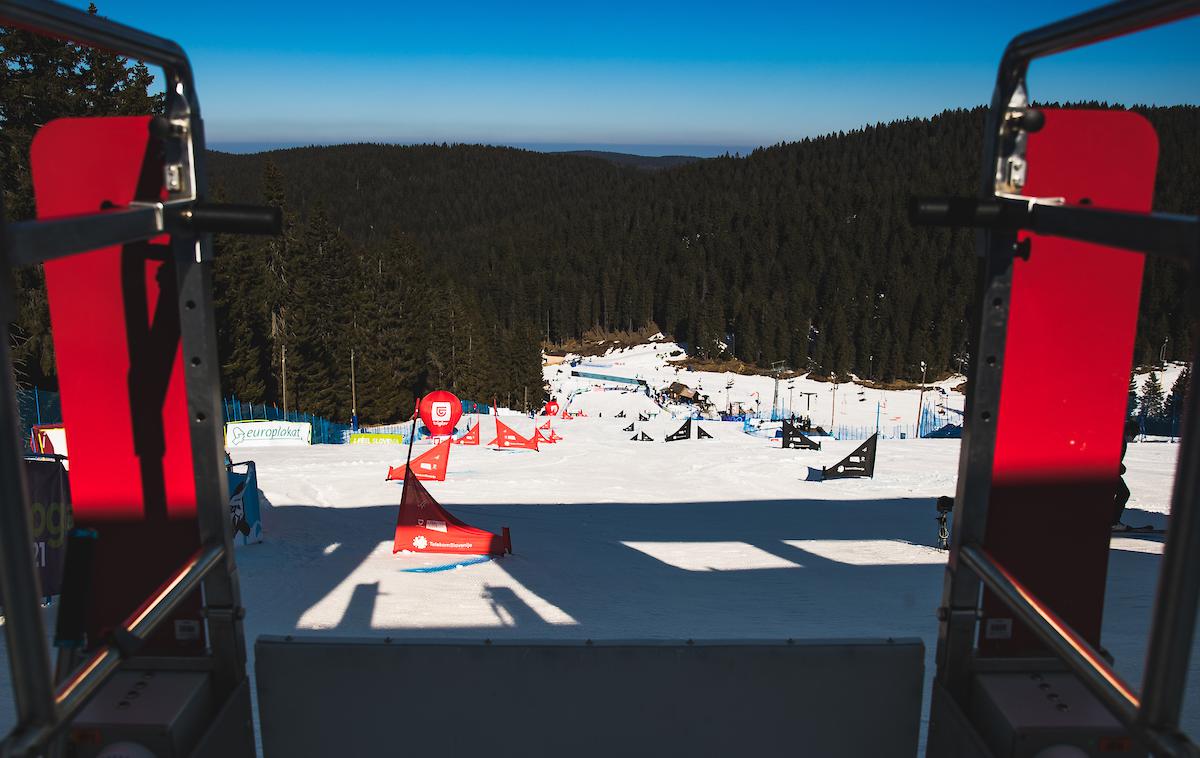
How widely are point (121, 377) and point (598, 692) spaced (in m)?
2.07

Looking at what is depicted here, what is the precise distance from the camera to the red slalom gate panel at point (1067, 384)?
2.81m

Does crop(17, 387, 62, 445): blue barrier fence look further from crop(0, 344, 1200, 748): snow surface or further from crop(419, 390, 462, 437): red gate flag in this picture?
crop(419, 390, 462, 437): red gate flag

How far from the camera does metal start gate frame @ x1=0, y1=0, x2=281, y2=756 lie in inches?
59.0

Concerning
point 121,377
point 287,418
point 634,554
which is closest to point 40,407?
point 287,418

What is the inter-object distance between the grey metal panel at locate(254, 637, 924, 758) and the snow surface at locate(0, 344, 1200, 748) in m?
0.52

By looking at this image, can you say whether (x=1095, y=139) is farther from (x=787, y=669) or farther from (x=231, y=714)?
(x=231, y=714)

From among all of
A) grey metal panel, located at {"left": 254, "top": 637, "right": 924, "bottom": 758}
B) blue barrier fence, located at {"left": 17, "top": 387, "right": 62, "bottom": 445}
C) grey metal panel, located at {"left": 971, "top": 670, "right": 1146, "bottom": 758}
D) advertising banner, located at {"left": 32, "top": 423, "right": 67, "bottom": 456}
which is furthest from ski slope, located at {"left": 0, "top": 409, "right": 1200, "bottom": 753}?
blue barrier fence, located at {"left": 17, "top": 387, "right": 62, "bottom": 445}

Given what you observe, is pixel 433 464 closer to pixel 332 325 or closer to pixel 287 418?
pixel 287 418

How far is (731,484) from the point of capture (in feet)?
62.6

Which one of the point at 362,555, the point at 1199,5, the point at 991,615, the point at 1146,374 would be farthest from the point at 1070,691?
the point at 1146,374

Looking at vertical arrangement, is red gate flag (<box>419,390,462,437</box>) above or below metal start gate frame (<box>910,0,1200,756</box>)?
below

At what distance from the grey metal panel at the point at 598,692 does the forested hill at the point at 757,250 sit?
64.3 meters

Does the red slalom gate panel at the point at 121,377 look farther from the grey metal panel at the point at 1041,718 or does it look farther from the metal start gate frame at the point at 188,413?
the grey metal panel at the point at 1041,718

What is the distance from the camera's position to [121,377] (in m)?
3.01
